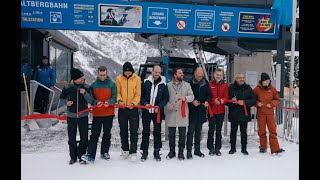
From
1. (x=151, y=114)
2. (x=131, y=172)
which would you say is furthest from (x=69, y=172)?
(x=151, y=114)

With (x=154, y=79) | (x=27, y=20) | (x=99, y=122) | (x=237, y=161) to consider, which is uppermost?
(x=27, y=20)

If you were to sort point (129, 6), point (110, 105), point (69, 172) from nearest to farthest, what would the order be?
1. point (69, 172)
2. point (110, 105)
3. point (129, 6)

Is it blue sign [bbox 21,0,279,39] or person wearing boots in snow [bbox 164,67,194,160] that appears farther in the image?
blue sign [bbox 21,0,279,39]

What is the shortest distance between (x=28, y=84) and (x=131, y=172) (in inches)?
258

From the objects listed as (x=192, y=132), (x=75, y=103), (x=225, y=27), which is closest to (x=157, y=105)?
(x=192, y=132)

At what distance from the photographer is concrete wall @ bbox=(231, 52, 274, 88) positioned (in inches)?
475

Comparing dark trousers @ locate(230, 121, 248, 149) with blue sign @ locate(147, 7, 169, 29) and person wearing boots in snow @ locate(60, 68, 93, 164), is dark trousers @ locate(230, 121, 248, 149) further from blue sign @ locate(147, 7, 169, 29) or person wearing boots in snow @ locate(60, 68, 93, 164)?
blue sign @ locate(147, 7, 169, 29)

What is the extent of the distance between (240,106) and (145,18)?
5.31m

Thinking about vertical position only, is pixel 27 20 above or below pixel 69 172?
above

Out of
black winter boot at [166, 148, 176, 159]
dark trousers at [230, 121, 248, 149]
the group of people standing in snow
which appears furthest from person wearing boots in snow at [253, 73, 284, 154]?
black winter boot at [166, 148, 176, 159]

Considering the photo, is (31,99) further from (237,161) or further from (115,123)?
(237,161)

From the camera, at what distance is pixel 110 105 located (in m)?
5.89

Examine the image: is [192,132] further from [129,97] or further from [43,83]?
[43,83]

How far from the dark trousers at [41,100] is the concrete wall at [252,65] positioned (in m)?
6.63
